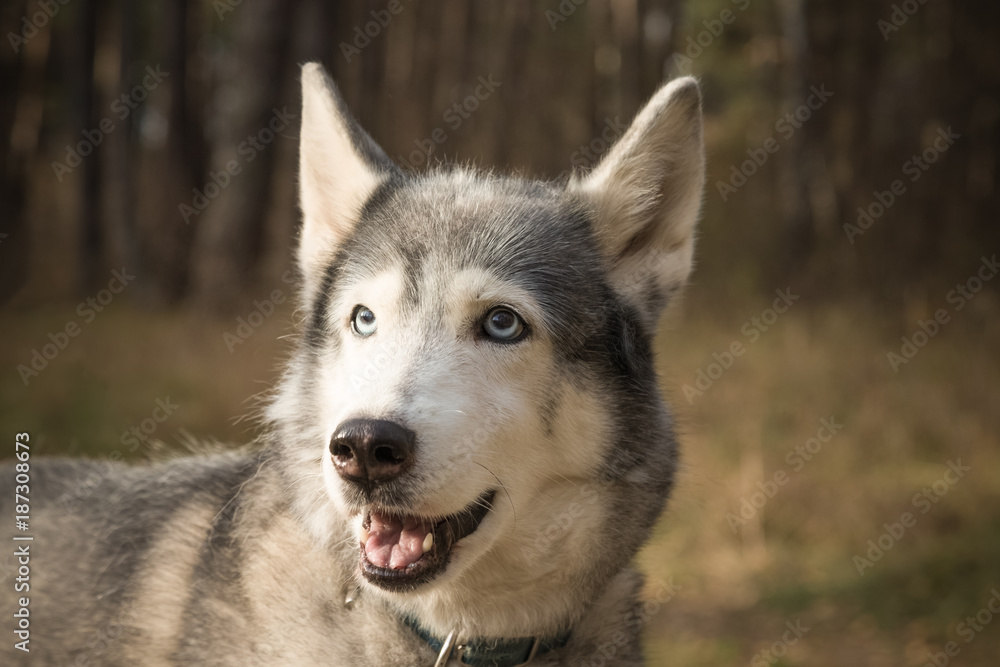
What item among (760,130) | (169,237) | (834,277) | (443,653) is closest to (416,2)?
(760,130)

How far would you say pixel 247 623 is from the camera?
2.74 metres

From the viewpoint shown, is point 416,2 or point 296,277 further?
point 416,2

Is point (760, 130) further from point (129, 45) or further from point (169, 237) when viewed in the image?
point (129, 45)

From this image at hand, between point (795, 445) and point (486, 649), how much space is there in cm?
533

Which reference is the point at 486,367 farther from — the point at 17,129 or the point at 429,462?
the point at 17,129

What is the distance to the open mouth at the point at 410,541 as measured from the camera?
7.98 feet

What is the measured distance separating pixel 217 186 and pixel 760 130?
447 inches

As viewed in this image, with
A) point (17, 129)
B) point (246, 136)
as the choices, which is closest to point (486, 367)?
point (246, 136)

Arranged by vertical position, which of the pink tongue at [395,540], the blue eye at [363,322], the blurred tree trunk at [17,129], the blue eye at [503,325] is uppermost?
the blue eye at [503,325]

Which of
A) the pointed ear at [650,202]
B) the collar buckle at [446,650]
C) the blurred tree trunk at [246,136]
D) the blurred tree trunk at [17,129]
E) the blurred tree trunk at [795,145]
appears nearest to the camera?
the collar buckle at [446,650]

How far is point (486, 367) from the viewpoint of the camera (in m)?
2.63

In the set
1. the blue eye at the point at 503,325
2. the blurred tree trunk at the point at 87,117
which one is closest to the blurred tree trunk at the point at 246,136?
the blurred tree trunk at the point at 87,117

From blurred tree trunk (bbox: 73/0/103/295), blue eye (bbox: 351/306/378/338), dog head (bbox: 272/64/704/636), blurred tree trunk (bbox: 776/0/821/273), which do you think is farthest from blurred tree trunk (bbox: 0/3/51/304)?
blue eye (bbox: 351/306/378/338)

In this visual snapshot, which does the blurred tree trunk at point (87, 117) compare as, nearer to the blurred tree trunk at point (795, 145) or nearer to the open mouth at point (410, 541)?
the blurred tree trunk at point (795, 145)
